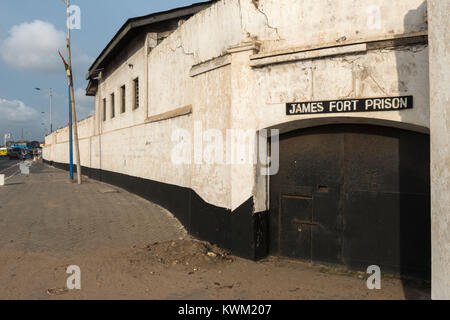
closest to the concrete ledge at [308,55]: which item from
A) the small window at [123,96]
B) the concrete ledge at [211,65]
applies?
the concrete ledge at [211,65]

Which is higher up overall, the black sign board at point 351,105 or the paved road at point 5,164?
the black sign board at point 351,105

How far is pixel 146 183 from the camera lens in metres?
13.6

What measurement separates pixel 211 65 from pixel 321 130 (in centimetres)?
284

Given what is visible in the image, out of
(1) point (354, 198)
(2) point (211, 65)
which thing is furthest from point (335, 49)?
(2) point (211, 65)

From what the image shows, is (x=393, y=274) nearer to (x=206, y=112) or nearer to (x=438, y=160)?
(x=438, y=160)

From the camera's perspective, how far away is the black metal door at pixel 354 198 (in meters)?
5.61

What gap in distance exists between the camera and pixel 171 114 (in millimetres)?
10648

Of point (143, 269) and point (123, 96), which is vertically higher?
point (123, 96)

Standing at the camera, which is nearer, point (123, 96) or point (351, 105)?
point (351, 105)

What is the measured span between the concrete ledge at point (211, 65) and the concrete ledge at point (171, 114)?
125cm

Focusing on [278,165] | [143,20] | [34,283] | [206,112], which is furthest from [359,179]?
[143,20]

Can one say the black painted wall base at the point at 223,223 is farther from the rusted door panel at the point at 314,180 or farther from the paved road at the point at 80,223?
the paved road at the point at 80,223

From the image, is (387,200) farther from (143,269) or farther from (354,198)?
(143,269)

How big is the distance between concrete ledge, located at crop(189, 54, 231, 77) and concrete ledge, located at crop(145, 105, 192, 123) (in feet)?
4.12
